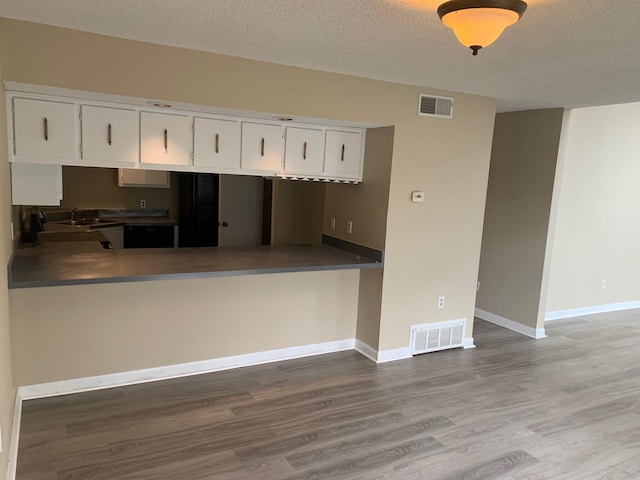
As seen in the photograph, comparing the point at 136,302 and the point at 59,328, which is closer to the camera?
the point at 59,328

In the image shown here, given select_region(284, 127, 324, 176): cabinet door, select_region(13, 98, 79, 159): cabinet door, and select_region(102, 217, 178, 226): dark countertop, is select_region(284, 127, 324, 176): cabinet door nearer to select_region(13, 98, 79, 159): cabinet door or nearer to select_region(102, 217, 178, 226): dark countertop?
select_region(13, 98, 79, 159): cabinet door

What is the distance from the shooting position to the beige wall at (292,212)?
17.9ft

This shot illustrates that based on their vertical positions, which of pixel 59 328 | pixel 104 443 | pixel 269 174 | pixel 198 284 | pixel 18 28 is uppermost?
pixel 18 28

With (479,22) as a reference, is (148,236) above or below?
below

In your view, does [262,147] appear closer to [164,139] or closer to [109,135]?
[164,139]

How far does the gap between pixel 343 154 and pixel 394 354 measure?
6.12 feet

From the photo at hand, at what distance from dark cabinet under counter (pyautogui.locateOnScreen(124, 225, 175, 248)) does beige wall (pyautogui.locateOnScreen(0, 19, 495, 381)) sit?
8.46 ft

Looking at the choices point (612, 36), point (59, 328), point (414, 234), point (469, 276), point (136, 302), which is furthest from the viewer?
point (469, 276)

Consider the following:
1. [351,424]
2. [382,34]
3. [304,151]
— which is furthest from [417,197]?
[351,424]

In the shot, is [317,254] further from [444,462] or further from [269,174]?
[444,462]

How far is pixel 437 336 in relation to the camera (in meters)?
4.39

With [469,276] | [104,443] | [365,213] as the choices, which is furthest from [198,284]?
[469,276]

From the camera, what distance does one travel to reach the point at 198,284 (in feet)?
11.9

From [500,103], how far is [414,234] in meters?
1.67
